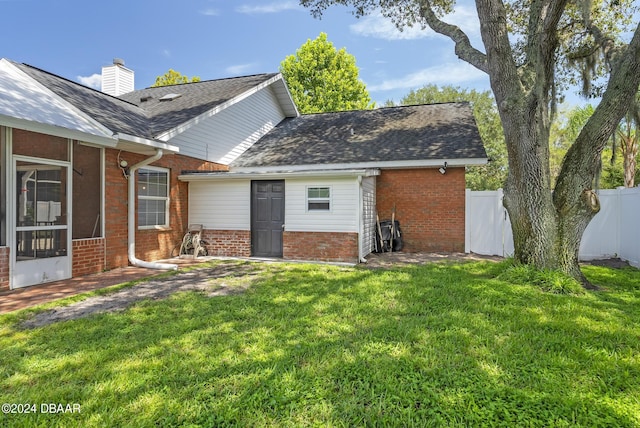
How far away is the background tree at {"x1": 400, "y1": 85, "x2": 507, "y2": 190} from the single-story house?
1607 cm

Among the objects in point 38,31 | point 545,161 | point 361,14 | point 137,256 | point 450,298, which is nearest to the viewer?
point 450,298

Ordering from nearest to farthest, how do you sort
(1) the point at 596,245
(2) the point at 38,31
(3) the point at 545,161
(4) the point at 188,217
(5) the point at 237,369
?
(5) the point at 237,369
(3) the point at 545,161
(1) the point at 596,245
(4) the point at 188,217
(2) the point at 38,31

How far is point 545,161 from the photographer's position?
21.8ft

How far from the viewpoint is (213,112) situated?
10805 millimetres

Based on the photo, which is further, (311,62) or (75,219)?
(311,62)

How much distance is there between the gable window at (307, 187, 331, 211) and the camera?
9.49 metres

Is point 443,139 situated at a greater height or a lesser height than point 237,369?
greater

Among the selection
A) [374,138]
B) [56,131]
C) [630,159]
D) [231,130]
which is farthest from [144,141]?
[630,159]

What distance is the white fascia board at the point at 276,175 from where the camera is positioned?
8961mm

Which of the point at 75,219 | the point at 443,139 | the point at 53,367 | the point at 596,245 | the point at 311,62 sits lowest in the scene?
the point at 53,367

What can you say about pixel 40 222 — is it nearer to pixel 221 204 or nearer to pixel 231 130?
pixel 221 204

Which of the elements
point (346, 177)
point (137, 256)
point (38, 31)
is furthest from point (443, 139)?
point (38, 31)

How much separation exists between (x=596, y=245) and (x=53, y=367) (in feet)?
39.1

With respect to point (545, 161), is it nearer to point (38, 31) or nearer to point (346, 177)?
point (346, 177)
